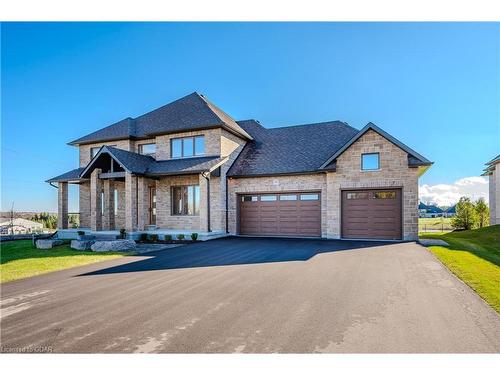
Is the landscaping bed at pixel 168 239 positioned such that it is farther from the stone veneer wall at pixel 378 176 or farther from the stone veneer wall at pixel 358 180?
the stone veneer wall at pixel 378 176

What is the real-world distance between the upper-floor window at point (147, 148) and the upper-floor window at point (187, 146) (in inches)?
75.8

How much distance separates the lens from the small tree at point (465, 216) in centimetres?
2536

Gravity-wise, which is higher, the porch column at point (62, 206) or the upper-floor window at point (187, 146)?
the upper-floor window at point (187, 146)

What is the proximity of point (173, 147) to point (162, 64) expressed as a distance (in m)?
5.18

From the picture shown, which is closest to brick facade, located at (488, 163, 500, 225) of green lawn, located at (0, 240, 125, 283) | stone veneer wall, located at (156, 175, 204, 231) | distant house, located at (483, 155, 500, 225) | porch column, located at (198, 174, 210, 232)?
distant house, located at (483, 155, 500, 225)

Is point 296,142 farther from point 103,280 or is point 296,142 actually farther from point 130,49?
point 103,280

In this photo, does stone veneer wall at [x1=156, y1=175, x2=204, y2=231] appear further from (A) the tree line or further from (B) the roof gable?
(A) the tree line

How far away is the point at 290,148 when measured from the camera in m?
18.9

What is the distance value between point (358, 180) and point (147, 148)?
14.0 m

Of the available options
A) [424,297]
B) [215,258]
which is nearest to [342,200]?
[215,258]

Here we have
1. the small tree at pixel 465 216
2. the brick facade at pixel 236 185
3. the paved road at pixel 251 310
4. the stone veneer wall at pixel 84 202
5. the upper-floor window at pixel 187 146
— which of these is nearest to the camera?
the paved road at pixel 251 310

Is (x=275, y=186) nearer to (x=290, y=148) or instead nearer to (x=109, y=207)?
(x=290, y=148)

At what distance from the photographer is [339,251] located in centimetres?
1140

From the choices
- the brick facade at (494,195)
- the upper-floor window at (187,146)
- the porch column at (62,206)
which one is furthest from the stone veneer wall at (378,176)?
the porch column at (62,206)
